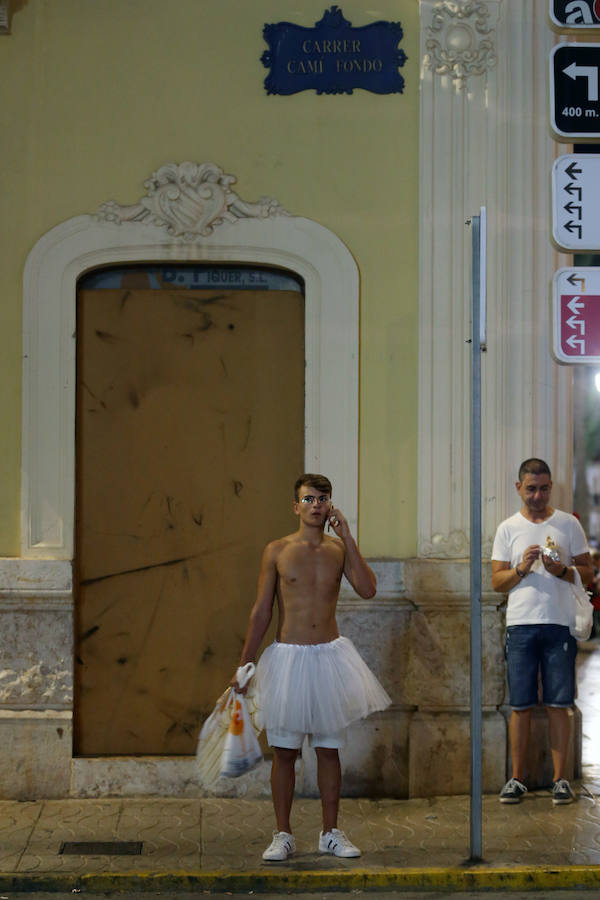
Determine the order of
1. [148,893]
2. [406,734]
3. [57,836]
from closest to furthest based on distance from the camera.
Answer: [148,893]
[57,836]
[406,734]

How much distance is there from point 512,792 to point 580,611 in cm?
117

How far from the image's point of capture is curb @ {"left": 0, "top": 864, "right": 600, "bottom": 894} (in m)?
6.54

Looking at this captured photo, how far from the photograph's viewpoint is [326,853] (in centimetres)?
694

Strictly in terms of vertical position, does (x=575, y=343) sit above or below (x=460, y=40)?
below

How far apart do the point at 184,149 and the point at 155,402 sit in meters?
1.62

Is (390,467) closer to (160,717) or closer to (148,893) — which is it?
(160,717)

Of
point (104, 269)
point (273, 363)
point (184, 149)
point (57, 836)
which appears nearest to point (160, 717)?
point (57, 836)

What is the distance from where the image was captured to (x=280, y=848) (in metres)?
6.83

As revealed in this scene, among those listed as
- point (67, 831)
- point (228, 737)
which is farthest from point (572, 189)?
point (67, 831)

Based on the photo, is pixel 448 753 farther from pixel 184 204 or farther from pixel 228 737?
pixel 184 204

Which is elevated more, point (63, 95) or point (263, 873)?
point (63, 95)

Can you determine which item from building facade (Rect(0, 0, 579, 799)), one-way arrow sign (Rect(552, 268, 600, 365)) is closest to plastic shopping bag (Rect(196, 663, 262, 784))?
building facade (Rect(0, 0, 579, 799))

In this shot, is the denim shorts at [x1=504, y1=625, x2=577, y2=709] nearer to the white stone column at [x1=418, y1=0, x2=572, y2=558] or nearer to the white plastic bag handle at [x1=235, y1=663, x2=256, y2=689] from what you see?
the white stone column at [x1=418, y1=0, x2=572, y2=558]

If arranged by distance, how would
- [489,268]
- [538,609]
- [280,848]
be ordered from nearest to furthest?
[280,848]
[538,609]
[489,268]
